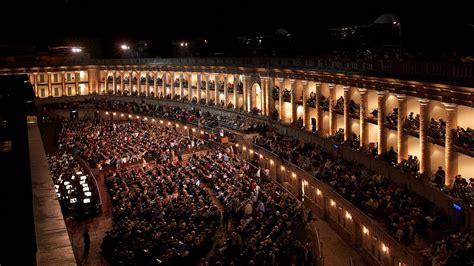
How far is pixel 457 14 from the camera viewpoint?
183 ft

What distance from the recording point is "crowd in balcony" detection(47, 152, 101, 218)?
161 feet

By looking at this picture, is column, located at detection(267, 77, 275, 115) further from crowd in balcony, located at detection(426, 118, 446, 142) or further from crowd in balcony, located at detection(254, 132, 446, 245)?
crowd in balcony, located at detection(426, 118, 446, 142)

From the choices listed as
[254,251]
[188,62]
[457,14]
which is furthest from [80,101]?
[254,251]

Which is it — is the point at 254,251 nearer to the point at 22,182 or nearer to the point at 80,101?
the point at 22,182

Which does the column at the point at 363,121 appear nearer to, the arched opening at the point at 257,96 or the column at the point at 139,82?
the arched opening at the point at 257,96

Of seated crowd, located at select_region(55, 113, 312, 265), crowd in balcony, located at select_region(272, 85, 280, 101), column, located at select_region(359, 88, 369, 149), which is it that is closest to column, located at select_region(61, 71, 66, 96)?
seated crowd, located at select_region(55, 113, 312, 265)

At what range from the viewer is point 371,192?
134 ft

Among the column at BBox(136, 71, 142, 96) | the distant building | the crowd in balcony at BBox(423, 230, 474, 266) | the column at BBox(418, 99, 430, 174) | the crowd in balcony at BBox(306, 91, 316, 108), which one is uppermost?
the distant building

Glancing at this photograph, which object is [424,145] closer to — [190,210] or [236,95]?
[190,210]

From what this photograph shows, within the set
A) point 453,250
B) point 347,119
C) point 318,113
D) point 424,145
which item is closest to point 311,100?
point 318,113

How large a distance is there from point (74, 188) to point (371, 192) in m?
28.9

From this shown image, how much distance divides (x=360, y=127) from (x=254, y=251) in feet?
70.0

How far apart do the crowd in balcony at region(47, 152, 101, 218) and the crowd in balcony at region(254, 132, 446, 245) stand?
60.9 feet

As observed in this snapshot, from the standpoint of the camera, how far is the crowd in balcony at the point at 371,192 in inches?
1323
